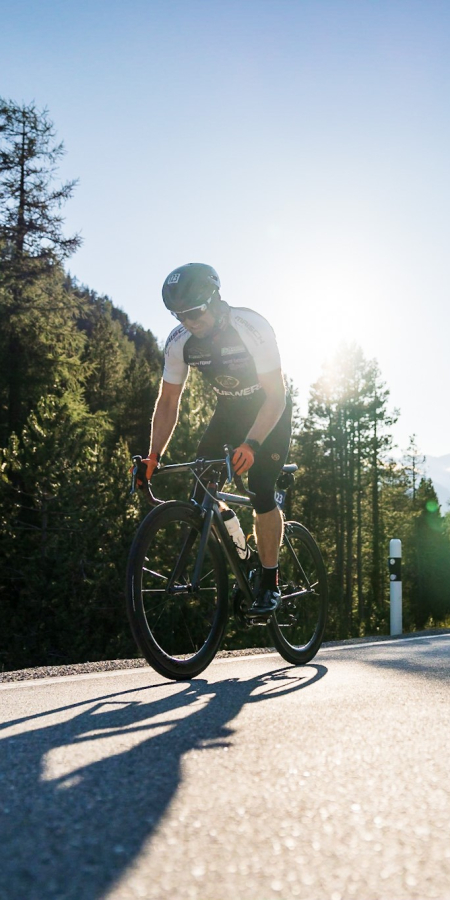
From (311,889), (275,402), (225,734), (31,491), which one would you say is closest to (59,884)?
(311,889)

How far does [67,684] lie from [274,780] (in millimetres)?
2342

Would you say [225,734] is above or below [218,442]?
below

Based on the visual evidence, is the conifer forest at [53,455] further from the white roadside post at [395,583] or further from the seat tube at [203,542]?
the seat tube at [203,542]

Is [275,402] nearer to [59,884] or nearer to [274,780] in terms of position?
[274,780]

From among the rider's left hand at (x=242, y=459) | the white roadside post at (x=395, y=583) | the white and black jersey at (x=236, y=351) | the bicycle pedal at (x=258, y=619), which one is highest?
the white and black jersey at (x=236, y=351)

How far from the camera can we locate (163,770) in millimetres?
2131

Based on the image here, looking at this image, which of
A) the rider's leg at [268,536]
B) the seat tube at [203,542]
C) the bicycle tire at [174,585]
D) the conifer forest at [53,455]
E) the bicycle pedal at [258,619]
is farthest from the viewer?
the conifer forest at [53,455]

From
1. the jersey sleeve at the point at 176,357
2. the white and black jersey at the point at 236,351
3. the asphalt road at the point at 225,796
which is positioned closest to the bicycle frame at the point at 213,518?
the white and black jersey at the point at 236,351

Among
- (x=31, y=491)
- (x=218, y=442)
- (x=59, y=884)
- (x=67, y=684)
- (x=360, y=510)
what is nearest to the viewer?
(x=59, y=884)

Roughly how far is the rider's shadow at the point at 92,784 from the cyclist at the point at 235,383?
1.34 metres

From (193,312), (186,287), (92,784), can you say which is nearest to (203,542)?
(193,312)

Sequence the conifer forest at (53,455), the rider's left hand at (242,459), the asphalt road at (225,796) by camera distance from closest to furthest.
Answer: the asphalt road at (225,796)
the rider's left hand at (242,459)
the conifer forest at (53,455)

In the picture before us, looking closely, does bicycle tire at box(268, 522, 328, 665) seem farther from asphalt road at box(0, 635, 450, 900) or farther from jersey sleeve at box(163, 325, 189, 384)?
asphalt road at box(0, 635, 450, 900)

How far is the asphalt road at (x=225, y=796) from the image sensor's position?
1.41m
